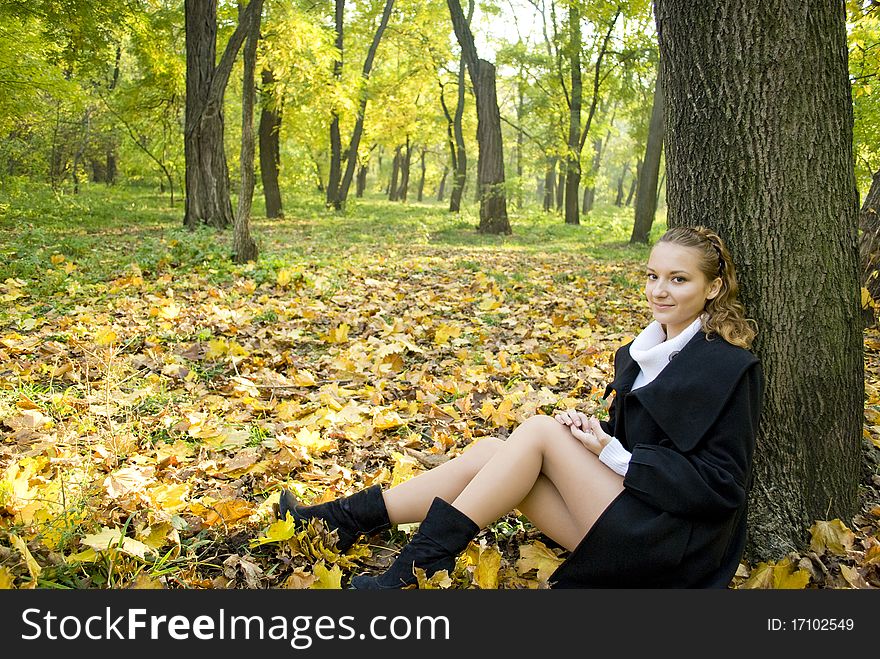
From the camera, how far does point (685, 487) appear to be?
2.07m

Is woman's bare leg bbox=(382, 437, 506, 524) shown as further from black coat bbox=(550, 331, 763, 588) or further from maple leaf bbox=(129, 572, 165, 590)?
maple leaf bbox=(129, 572, 165, 590)

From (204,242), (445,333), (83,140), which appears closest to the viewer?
(445,333)

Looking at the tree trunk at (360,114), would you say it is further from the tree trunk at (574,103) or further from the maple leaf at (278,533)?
the maple leaf at (278,533)

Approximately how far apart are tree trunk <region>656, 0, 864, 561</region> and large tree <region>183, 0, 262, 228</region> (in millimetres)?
9567

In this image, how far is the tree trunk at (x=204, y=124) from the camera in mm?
11047

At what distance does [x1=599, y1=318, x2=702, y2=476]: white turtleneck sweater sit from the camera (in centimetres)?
225

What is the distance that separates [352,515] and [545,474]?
76 centimetres

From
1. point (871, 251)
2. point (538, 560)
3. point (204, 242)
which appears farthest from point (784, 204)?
point (204, 242)

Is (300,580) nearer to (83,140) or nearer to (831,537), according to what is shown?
(831,537)

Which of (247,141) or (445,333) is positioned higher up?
(247,141)

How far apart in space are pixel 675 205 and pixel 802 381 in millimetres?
843

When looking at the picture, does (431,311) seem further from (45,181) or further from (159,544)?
(45,181)
